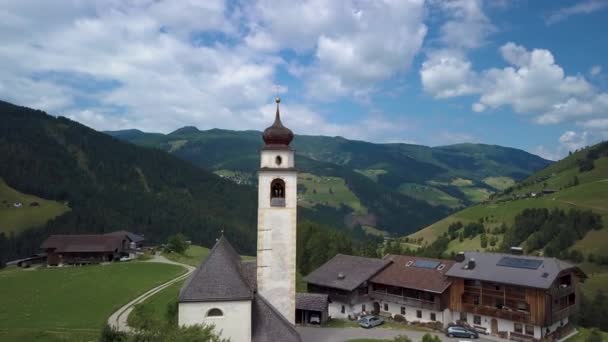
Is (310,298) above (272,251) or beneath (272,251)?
beneath

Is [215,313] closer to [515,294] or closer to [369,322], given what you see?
[369,322]

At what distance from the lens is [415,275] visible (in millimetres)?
60000

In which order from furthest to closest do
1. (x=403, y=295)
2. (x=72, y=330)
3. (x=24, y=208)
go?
(x=24, y=208)
(x=403, y=295)
(x=72, y=330)

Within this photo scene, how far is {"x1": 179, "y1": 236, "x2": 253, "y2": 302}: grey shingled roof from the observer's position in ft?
108

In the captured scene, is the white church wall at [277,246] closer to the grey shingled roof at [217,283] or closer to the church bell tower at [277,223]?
the church bell tower at [277,223]

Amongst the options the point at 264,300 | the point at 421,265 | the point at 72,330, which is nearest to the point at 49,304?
A: the point at 72,330

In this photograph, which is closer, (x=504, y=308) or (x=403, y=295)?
(x=504, y=308)

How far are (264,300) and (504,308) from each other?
3117 cm

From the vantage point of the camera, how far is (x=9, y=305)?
61.8m

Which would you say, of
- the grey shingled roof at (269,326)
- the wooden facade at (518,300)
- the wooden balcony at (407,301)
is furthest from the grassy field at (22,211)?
the wooden facade at (518,300)

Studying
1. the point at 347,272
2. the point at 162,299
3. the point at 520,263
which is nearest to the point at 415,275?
the point at 347,272

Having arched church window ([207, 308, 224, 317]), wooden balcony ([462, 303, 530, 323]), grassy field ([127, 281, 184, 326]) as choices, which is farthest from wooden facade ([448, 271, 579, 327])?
grassy field ([127, 281, 184, 326])

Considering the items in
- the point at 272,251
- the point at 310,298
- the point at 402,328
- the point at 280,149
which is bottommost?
the point at 402,328

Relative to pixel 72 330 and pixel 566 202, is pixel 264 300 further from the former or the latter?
pixel 566 202
